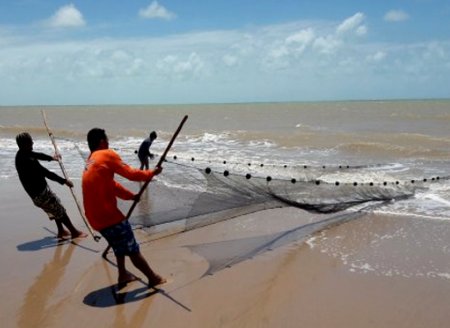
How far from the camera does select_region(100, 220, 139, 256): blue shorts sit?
3771 mm

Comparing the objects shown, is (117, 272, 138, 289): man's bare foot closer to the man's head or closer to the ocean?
the ocean

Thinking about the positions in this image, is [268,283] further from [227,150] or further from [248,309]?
[227,150]

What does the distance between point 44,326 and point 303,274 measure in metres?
2.24

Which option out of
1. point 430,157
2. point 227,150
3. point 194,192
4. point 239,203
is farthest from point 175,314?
point 227,150

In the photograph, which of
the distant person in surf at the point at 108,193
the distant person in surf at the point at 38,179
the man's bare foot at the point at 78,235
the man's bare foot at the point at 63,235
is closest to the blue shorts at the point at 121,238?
the distant person in surf at the point at 108,193

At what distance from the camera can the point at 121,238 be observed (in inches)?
150

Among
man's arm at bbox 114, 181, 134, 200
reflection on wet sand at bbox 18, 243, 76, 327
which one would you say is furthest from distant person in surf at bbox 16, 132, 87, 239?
man's arm at bbox 114, 181, 134, 200

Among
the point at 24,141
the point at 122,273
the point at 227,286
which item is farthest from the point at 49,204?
the point at 227,286

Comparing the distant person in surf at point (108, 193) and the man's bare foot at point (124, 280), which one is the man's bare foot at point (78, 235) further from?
the distant person in surf at point (108, 193)

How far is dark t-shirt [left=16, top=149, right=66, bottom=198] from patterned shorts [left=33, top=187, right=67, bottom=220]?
2.2 inches

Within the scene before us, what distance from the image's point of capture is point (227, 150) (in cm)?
1647

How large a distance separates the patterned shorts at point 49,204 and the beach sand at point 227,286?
1.02ft

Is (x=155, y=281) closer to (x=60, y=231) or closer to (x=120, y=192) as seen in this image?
(x=120, y=192)

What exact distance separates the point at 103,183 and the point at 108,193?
100 mm
